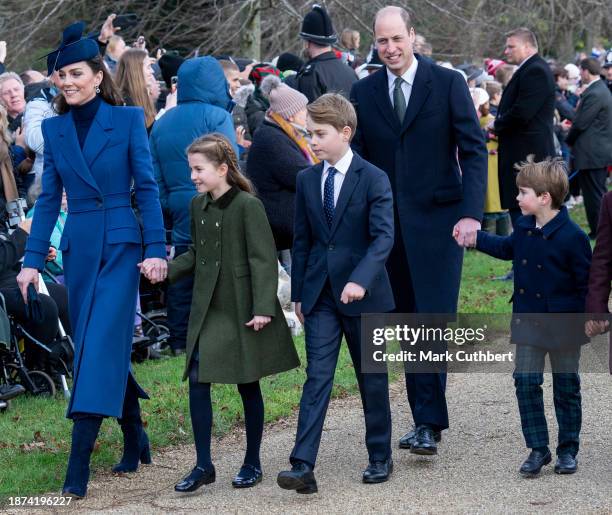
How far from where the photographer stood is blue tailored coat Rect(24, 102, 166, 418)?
6109mm

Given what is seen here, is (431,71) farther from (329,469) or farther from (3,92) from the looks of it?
(3,92)

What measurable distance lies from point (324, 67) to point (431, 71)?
4320mm

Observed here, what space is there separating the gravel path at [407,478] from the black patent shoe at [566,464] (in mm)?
47

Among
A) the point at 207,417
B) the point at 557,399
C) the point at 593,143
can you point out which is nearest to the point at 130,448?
the point at 207,417

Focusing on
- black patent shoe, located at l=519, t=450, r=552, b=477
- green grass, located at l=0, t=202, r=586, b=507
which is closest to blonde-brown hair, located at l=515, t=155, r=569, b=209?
black patent shoe, located at l=519, t=450, r=552, b=477

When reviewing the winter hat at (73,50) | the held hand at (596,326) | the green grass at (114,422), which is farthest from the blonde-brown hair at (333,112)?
the green grass at (114,422)

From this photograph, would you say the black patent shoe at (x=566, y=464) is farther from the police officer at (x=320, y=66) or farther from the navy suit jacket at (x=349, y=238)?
the police officer at (x=320, y=66)

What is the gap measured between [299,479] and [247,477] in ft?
1.49

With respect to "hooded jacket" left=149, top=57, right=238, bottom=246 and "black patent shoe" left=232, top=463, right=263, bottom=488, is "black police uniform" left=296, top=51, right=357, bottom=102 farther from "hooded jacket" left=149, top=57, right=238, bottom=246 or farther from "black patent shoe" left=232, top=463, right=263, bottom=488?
"black patent shoe" left=232, top=463, right=263, bottom=488

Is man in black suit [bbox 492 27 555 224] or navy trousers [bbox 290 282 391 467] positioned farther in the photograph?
man in black suit [bbox 492 27 555 224]

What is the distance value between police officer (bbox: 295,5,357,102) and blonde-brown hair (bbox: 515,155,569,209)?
14.9ft

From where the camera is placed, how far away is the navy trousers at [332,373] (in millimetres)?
5965

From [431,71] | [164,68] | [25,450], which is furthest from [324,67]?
[25,450]

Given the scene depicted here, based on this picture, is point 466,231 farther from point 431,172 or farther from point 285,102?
Result: point 285,102
